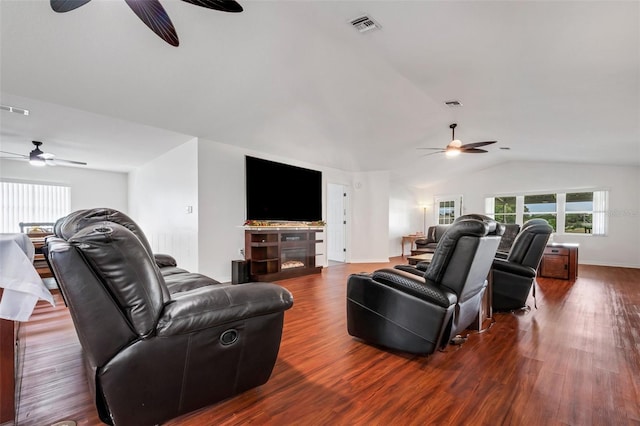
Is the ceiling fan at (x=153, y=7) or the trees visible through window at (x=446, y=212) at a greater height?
the ceiling fan at (x=153, y=7)

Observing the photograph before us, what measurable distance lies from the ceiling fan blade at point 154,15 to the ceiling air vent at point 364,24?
1530 mm

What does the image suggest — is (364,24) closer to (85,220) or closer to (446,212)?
(85,220)

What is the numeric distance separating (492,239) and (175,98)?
3718 millimetres

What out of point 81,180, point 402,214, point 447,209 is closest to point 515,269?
point 402,214

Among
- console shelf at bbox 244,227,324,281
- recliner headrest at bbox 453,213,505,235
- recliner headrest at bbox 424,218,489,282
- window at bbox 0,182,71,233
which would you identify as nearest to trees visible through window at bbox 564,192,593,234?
console shelf at bbox 244,227,324,281

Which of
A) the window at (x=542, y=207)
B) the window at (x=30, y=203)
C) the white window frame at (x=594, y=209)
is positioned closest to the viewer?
the window at (x=30, y=203)

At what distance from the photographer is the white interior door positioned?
718cm

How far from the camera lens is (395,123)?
484 centimetres

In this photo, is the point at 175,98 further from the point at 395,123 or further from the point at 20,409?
the point at 395,123

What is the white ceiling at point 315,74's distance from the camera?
2213mm

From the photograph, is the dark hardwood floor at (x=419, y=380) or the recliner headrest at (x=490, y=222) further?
the recliner headrest at (x=490, y=222)

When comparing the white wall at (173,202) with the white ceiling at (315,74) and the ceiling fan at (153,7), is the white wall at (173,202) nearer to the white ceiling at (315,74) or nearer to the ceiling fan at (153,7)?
the white ceiling at (315,74)

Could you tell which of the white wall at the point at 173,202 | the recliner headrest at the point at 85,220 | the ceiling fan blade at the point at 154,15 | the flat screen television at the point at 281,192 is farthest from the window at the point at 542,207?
the recliner headrest at the point at 85,220

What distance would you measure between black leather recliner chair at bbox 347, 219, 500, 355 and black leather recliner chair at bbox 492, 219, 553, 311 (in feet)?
3.71
